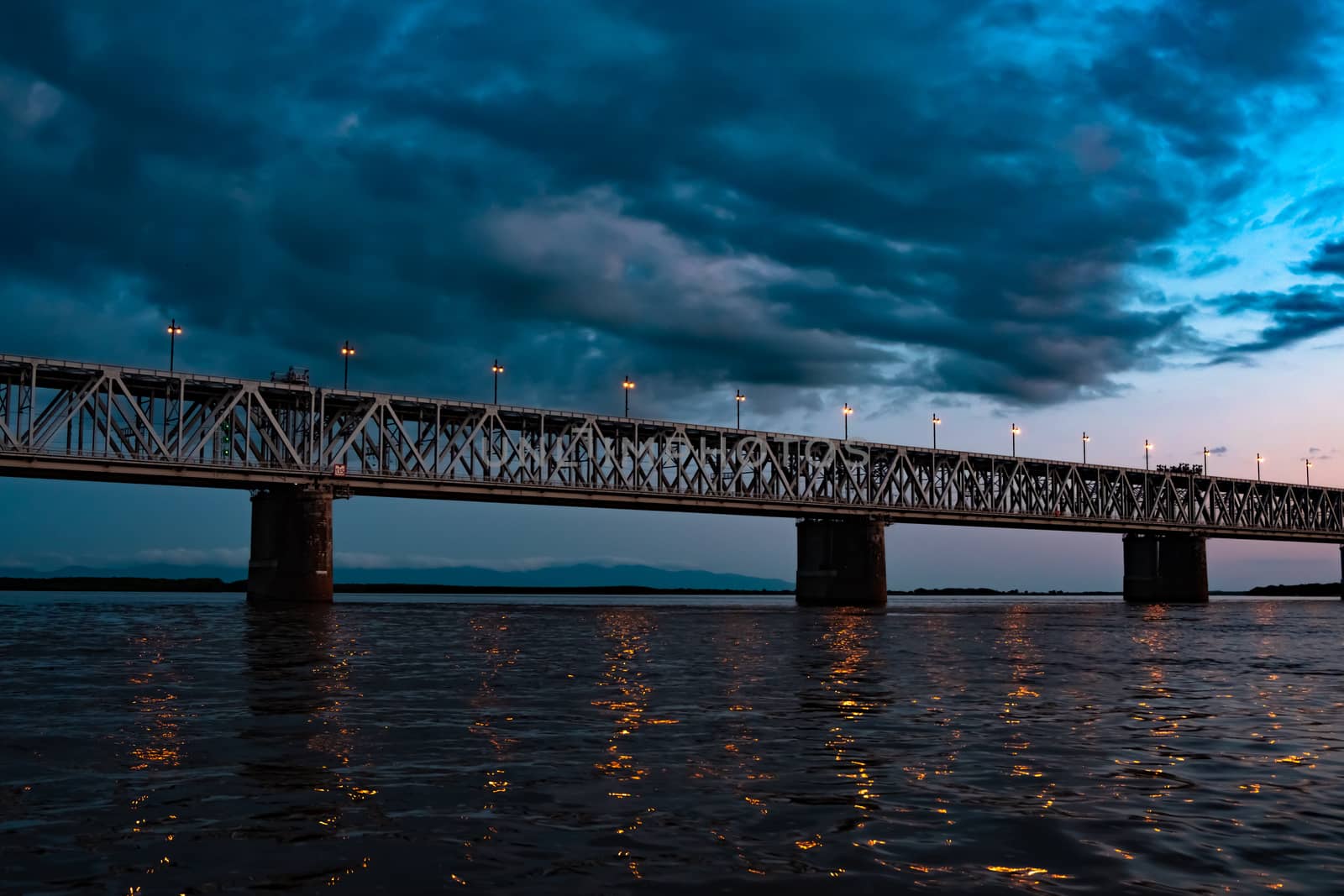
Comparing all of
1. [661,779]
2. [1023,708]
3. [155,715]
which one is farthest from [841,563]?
[661,779]

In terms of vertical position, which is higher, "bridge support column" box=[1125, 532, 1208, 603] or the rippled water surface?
the rippled water surface

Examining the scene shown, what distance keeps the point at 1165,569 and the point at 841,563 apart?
62.5 m

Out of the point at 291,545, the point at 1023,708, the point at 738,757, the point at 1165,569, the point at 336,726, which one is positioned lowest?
the point at 1165,569

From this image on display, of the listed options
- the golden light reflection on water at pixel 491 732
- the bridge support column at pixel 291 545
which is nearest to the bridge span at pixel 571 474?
the bridge support column at pixel 291 545

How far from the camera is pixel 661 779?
1174 centimetres

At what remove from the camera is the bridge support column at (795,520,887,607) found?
376 feet

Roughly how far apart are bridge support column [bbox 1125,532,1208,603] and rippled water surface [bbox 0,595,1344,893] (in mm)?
136807

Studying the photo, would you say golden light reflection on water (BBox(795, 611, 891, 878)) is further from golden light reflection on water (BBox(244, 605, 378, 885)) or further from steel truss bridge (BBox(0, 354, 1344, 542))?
steel truss bridge (BBox(0, 354, 1344, 542))

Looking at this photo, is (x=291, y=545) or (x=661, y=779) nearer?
(x=661, y=779)

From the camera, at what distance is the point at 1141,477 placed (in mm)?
160625

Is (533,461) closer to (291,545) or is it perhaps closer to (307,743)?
(291,545)

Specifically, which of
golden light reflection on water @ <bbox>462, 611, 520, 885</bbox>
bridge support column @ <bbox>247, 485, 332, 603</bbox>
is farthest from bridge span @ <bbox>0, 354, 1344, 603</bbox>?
golden light reflection on water @ <bbox>462, 611, 520, 885</bbox>

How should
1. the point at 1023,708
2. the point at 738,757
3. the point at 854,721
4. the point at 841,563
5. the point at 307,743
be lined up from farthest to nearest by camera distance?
Result: the point at 841,563 → the point at 1023,708 → the point at 854,721 → the point at 307,743 → the point at 738,757

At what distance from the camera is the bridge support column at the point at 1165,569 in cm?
15288
